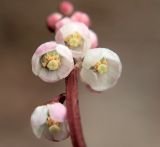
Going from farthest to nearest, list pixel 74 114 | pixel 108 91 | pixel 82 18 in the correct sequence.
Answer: pixel 108 91 < pixel 82 18 < pixel 74 114

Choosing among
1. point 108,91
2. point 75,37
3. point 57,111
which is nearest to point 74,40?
point 75,37

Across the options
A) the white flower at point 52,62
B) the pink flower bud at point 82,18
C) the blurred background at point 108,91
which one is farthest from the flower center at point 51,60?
the blurred background at point 108,91

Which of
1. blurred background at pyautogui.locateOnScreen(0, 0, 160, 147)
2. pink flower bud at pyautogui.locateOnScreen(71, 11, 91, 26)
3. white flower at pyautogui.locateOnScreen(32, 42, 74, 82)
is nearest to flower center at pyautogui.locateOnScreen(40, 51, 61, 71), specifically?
white flower at pyautogui.locateOnScreen(32, 42, 74, 82)

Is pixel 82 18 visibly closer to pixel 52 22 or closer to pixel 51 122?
pixel 52 22

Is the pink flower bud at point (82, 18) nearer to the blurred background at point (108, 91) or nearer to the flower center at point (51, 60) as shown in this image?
the flower center at point (51, 60)
